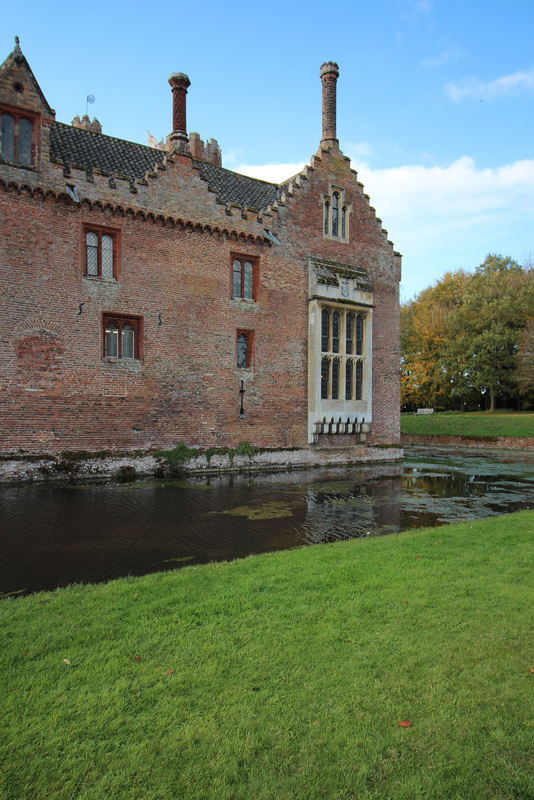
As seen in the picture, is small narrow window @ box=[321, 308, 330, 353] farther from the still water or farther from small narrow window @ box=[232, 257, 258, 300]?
the still water

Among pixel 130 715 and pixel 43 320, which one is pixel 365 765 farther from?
pixel 43 320

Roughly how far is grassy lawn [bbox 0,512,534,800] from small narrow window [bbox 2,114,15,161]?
15.2 m

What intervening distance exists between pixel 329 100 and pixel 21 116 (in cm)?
1465

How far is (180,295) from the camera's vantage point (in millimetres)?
18969

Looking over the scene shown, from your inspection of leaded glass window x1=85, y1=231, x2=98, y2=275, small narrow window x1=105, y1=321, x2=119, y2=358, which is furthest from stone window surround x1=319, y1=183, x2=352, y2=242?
small narrow window x1=105, y1=321, x2=119, y2=358

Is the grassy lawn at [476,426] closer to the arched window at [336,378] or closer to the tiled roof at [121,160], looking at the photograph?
the arched window at [336,378]

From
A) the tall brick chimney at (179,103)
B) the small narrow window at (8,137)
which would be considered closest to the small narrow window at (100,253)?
the small narrow window at (8,137)

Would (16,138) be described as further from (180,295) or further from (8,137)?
(180,295)

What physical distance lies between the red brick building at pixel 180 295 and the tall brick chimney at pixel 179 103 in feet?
0.22

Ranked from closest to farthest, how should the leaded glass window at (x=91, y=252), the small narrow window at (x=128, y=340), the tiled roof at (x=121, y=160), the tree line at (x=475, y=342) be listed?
1. the leaded glass window at (x=91, y=252)
2. the small narrow window at (x=128, y=340)
3. the tiled roof at (x=121, y=160)
4. the tree line at (x=475, y=342)

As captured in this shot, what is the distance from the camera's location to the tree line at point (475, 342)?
46344 millimetres

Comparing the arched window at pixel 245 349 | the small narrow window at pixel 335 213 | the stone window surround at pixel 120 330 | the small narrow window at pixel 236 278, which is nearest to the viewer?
the stone window surround at pixel 120 330

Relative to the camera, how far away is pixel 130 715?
3217mm

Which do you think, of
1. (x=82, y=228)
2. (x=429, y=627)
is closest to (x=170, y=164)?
(x=82, y=228)
